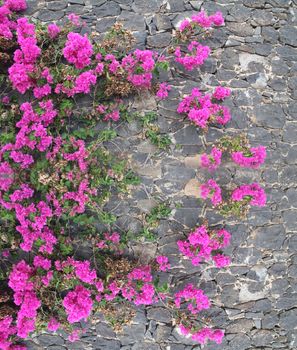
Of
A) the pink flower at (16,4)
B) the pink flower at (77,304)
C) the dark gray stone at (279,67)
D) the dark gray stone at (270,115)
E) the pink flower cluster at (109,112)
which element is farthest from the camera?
the dark gray stone at (279,67)

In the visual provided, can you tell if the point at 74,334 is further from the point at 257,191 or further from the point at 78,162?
the point at 257,191

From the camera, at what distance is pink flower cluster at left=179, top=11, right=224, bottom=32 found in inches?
197

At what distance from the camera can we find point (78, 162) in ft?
15.7

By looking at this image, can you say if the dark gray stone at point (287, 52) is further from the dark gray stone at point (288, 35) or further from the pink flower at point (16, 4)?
the pink flower at point (16, 4)

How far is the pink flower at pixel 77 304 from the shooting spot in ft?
15.3

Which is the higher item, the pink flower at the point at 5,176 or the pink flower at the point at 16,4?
the pink flower at the point at 16,4

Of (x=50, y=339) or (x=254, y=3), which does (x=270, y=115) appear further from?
(x=50, y=339)

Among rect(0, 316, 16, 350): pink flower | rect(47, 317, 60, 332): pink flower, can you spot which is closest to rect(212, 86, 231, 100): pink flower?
rect(47, 317, 60, 332): pink flower

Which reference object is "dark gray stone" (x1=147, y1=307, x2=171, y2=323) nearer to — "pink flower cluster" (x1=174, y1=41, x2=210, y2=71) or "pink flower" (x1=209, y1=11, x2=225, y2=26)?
"pink flower cluster" (x1=174, y1=41, x2=210, y2=71)

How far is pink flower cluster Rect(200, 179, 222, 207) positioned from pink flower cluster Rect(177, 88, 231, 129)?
0.68 metres

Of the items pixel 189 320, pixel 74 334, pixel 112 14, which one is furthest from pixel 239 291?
pixel 112 14

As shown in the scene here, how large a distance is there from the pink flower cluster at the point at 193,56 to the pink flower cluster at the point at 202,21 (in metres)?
0.20

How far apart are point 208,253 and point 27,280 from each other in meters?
2.10

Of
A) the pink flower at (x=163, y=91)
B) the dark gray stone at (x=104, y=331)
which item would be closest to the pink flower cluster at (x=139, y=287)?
the dark gray stone at (x=104, y=331)
